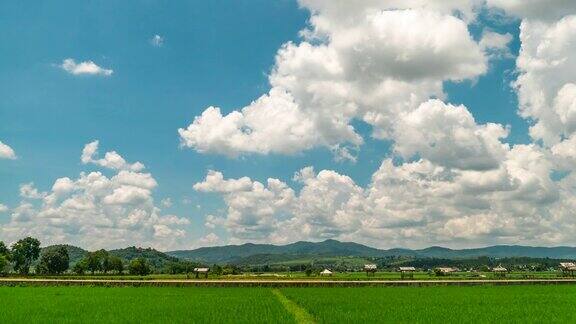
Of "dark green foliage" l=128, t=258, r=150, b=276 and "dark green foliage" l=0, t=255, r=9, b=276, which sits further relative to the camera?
"dark green foliage" l=128, t=258, r=150, b=276

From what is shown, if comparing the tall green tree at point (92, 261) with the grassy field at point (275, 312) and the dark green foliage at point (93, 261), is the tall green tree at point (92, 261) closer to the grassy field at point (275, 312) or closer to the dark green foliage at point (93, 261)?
the dark green foliage at point (93, 261)

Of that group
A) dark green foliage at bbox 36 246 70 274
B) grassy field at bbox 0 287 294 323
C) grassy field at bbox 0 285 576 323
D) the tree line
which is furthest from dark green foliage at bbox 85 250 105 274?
grassy field at bbox 0 287 294 323

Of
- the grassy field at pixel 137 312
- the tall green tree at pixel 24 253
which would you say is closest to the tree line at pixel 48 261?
the tall green tree at pixel 24 253

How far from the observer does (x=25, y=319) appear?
109 feet

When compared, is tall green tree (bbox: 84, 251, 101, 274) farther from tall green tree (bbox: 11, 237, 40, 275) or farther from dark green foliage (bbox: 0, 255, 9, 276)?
dark green foliage (bbox: 0, 255, 9, 276)

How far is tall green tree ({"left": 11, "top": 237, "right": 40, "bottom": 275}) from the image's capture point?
5540 inches

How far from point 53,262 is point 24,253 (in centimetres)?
1193

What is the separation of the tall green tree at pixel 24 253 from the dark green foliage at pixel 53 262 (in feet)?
19.2

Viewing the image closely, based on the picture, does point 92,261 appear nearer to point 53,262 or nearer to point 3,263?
point 53,262

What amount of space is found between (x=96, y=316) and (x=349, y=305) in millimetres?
20409

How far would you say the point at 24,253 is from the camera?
14238 cm

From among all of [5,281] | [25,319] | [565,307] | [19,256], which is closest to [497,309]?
[565,307]

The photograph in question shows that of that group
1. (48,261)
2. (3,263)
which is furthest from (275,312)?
(48,261)

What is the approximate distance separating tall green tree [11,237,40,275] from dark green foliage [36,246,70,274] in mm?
5860
